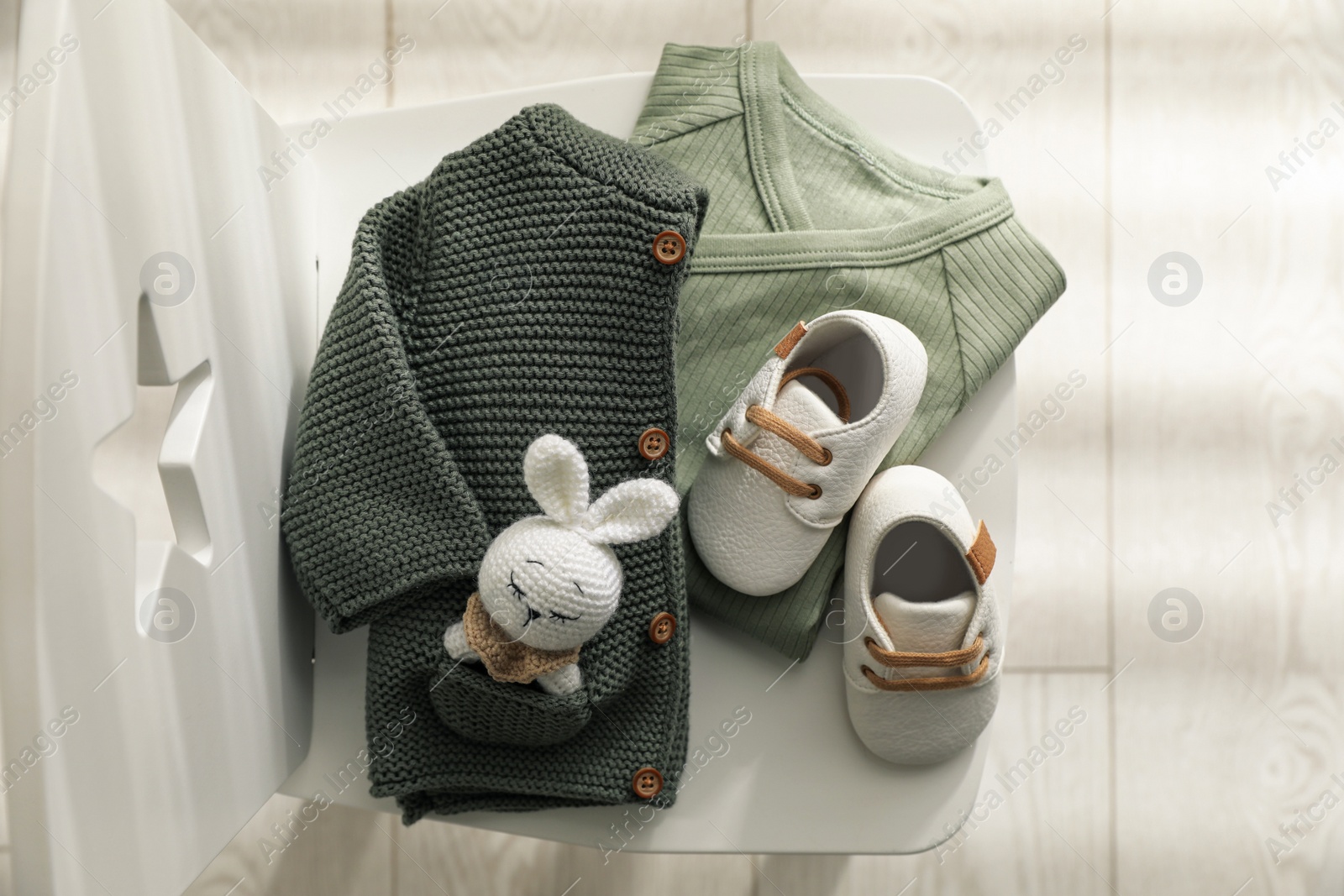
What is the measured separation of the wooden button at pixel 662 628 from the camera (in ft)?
2.57

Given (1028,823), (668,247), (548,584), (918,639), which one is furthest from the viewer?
(1028,823)

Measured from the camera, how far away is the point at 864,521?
84cm

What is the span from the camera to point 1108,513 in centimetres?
129

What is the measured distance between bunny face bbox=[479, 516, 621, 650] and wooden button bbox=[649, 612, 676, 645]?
126 mm

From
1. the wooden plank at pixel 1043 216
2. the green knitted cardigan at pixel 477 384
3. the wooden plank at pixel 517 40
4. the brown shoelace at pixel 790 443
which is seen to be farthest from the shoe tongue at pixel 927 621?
the wooden plank at pixel 517 40

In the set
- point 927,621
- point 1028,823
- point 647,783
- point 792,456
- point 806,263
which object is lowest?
point 1028,823

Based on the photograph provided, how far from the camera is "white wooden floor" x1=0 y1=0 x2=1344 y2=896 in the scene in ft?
4.15

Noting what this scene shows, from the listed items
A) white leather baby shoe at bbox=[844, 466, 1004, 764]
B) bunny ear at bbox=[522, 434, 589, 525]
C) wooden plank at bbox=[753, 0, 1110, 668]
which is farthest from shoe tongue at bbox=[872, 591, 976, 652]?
wooden plank at bbox=[753, 0, 1110, 668]

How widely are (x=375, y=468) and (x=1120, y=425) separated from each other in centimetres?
105

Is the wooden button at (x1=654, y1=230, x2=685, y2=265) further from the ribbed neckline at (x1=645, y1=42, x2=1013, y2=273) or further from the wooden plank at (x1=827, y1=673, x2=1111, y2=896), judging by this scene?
the wooden plank at (x1=827, y1=673, x2=1111, y2=896)

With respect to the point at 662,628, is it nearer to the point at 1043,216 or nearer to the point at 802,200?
the point at 802,200

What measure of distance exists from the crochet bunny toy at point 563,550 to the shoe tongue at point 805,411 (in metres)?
0.22

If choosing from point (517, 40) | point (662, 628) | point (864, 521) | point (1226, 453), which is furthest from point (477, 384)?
point (1226, 453)

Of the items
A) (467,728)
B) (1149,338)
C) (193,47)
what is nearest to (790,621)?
(467,728)
